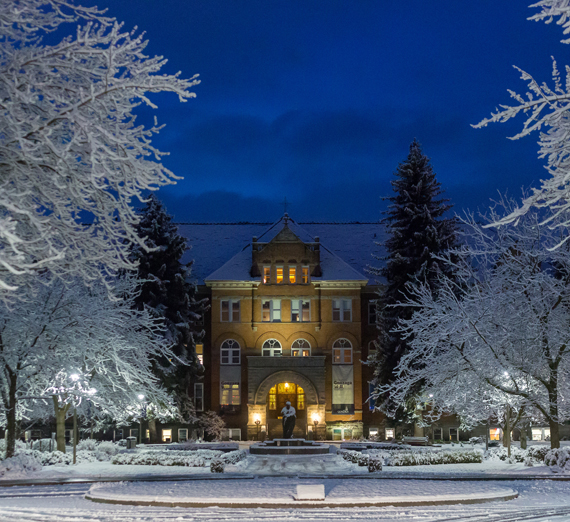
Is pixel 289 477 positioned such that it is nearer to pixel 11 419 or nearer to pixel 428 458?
pixel 428 458

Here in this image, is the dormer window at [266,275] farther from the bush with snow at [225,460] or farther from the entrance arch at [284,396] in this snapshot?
the bush with snow at [225,460]

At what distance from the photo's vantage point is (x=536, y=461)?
2173 centimetres

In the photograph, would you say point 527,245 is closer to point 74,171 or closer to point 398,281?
point 398,281

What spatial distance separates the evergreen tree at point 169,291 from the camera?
3641cm

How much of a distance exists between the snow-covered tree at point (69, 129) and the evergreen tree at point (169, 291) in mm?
26965

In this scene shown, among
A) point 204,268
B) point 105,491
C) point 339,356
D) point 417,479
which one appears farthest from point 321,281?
point 105,491

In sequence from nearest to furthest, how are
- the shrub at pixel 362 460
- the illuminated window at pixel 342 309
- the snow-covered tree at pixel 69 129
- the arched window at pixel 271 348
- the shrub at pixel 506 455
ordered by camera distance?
the snow-covered tree at pixel 69 129 → the shrub at pixel 362 460 → the shrub at pixel 506 455 → the arched window at pixel 271 348 → the illuminated window at pixel 342 309

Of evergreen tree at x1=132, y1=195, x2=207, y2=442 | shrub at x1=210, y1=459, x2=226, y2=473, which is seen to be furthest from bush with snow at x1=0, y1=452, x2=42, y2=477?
evergreen tree at x1=132, y1=195, x2=207, y2=442

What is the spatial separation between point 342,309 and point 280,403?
7.76 metres

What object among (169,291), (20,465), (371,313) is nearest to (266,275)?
(371,313)

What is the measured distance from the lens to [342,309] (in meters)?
45.0

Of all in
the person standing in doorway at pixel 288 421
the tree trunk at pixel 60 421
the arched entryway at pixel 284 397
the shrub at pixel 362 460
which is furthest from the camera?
the arched entryway at pixel 284 397

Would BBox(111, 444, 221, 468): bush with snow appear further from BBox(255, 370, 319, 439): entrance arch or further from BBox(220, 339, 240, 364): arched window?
BBox(220, 339, 240, 364): arched window

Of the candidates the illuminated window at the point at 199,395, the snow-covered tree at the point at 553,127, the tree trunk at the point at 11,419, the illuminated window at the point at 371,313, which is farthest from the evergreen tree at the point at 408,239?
the snow-covered tree at the point at 553,127
